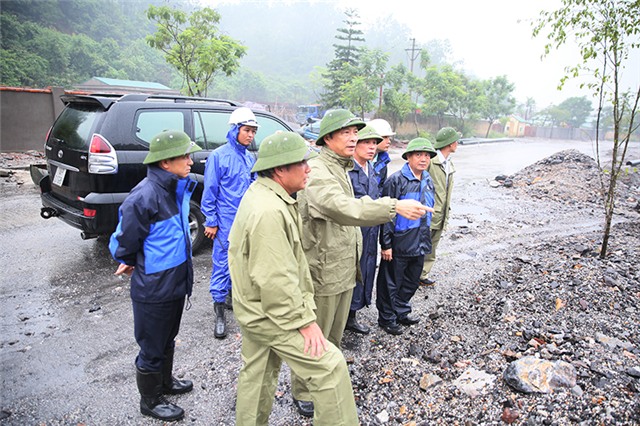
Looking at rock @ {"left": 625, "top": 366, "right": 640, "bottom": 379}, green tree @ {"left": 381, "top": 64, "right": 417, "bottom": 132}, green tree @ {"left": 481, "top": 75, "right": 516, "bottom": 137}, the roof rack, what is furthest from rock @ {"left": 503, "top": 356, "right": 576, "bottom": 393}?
green tree @ {"left": 481, "top": 75, "right": 516, "bottom": 137}

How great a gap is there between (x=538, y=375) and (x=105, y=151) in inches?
183

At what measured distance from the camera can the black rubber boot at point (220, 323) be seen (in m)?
3.59

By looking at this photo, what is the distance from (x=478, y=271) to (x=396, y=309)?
212 cm

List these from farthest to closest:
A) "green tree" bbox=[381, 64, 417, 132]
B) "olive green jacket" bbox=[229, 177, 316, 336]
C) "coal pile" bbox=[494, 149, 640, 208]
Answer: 1. "green tree" bbox=[381, 64, 417, 132]
2. "coal pile" bbox=[494, 149, 640, 208]
3. "olive green jacket" bbox=[229, 177, 316, 336]

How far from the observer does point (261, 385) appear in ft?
6.98

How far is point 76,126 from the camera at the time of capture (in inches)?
191

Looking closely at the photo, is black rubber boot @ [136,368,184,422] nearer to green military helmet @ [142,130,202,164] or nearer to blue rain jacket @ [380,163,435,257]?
green military helmet @ [142,130,202,164]

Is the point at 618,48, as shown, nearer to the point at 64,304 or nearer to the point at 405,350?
the point at 405,350

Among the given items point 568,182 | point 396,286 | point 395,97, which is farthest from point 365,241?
point 395,97

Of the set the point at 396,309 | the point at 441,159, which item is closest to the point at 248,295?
the point at 396,309

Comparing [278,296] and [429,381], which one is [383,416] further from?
[278,296]

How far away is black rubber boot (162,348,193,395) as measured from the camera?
9.02 ft

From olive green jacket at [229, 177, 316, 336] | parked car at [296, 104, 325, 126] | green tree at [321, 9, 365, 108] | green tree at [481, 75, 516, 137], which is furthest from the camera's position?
green tree at [481, 75, 516, 137]

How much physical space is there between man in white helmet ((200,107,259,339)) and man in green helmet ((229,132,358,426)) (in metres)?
1.68
